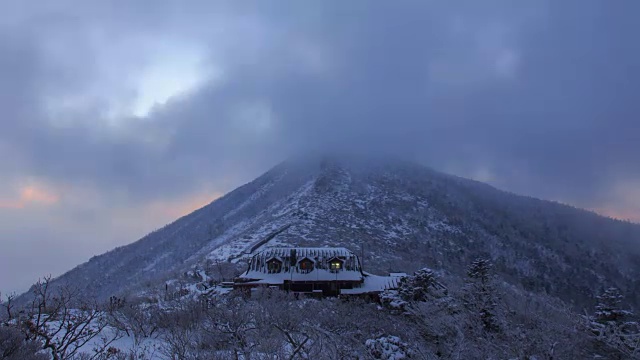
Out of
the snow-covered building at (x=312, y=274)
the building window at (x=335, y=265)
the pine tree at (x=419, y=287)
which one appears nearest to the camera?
the pine tree at (x=419, y=287)

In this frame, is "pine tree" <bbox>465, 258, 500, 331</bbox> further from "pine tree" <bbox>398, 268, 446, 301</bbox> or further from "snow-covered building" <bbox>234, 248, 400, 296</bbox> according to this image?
"snow-covered building" <bbox>234, 248, 400, 296</bbox>

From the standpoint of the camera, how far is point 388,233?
319ft

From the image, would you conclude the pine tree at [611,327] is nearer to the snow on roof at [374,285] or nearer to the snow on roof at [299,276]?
the snow on roof at [374,285]

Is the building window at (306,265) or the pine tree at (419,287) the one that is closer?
the pine tree at (419,287)

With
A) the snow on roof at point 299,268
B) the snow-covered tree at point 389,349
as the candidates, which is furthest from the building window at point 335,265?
the snow-covered tree at point 389,349

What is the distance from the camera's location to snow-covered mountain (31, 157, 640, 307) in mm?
84250

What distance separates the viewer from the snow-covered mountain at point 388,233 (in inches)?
3317

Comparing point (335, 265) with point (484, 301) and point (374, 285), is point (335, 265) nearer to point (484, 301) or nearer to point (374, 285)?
point (374, 285)

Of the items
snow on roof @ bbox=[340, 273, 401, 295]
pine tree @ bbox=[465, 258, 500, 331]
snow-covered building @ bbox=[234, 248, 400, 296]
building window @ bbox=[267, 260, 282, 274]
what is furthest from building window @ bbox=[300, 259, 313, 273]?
pine tree @ bbox=[465, 258, 500, 331]

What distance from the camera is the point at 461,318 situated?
19031mm

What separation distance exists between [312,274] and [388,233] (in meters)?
55.7

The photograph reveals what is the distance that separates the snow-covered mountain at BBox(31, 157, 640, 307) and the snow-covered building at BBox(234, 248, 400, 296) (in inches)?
688

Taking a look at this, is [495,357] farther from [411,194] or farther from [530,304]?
[411,194]

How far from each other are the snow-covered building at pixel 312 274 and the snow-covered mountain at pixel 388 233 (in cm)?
1747
